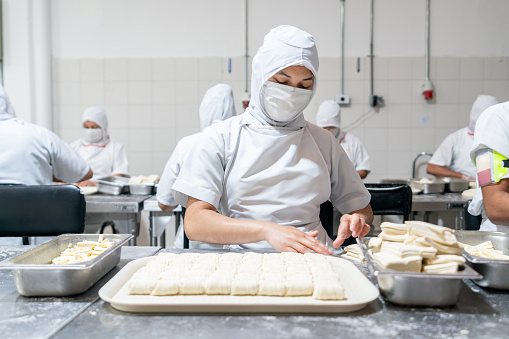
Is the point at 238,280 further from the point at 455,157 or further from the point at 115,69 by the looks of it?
the point at 115,69

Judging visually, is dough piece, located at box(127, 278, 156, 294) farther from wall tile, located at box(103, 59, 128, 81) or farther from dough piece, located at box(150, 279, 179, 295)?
wall tile, located at box(103, 59, 128, 81)

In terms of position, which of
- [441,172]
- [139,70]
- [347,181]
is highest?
[139,70]

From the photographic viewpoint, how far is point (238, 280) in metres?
1.01

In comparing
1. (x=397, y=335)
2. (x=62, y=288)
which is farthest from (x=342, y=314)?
(x=62, y=288)

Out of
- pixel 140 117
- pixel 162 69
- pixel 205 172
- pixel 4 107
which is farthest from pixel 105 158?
pixel 205 172

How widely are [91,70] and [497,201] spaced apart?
173 inches

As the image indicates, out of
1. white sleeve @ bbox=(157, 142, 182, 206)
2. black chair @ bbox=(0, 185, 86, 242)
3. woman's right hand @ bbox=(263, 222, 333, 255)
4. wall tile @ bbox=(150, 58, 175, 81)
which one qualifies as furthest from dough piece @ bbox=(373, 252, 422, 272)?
wall tile @ bbox=(150, 58, 175, 81)

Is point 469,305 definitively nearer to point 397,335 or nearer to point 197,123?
point 397,335

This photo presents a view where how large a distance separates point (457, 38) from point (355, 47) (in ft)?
3.55

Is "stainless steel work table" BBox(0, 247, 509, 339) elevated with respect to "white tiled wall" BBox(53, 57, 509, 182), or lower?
lower

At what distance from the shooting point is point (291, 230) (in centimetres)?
139

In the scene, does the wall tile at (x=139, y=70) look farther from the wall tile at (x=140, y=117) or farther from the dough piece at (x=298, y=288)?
the dough piece at (x=298, y=288)

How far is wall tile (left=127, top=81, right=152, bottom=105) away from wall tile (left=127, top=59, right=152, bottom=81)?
0.18ft

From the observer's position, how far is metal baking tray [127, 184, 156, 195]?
11.4 ft
